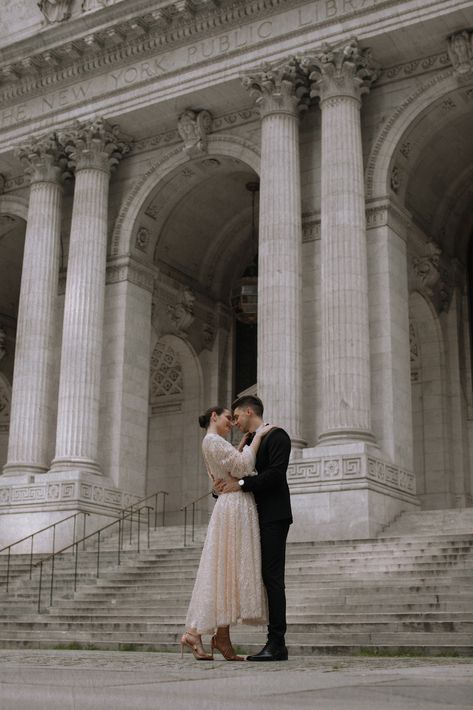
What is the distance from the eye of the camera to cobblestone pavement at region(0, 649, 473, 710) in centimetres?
418

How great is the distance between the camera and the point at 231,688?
16.3 feet

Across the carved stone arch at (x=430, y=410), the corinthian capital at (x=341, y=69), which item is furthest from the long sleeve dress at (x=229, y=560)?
the carved stone arch at (x=430, y=410)

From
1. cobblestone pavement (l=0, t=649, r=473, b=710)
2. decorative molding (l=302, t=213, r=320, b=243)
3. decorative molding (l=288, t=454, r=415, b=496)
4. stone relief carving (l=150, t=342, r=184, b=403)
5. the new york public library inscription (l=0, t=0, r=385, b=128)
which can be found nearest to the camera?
cobblestone pavement (l=0, t=649, r=473, b=710)

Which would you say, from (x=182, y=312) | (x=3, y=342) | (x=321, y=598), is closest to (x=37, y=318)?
(x=182, y=312)

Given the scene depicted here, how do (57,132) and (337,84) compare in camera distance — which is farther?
(57,132)

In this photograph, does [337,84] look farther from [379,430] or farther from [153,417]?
[153,417]

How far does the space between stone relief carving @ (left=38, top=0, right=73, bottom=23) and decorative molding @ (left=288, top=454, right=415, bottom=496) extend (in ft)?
45.6

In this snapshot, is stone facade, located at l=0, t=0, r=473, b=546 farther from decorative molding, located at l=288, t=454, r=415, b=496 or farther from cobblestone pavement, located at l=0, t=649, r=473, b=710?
cobblestone pavement, located at l=0, t=649, r=473, b=710

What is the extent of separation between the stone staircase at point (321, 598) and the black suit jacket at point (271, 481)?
286 cm

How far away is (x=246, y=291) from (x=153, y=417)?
8.24 m

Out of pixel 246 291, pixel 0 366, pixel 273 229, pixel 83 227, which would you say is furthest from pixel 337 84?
pixel 0 366

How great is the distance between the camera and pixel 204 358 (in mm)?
30344

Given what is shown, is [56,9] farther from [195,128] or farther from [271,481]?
[271,481]

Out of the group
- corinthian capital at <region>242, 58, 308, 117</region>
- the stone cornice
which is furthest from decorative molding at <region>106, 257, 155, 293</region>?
corinthian capital at <region>242, 58, 308, 117</region>
